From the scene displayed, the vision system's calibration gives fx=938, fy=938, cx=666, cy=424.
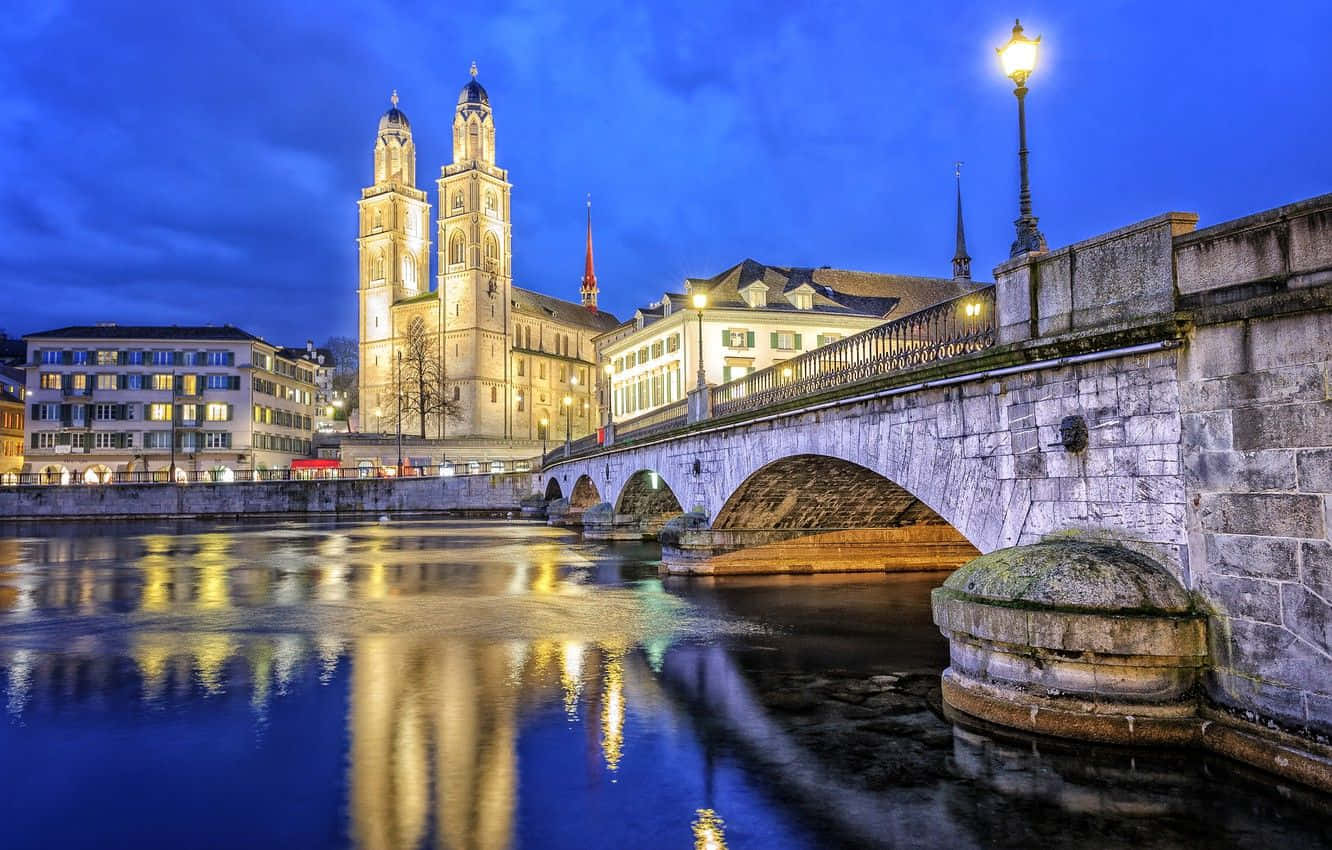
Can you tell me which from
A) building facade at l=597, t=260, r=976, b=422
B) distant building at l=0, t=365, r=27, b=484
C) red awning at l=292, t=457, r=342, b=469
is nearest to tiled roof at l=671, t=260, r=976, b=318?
building facade at l=597, t=260, r=976, b=422

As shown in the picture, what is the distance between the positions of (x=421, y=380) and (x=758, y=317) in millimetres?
57897

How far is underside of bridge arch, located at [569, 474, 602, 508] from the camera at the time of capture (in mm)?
55634

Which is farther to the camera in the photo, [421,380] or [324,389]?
[324,389]

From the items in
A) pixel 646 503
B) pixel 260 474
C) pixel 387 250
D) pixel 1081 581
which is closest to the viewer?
pixel 1081 581

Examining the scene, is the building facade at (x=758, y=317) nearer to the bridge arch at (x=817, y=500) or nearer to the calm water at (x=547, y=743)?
the bridge arch at (x=817, y=500)

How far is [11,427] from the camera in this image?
9969cm

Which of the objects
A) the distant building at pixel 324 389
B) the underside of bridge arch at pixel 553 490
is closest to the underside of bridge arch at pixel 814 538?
the underside of bridge arch at pixel 553 490

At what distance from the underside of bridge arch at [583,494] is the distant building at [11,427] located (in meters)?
69.6

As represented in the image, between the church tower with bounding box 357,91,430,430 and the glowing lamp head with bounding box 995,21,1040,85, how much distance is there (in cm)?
11978

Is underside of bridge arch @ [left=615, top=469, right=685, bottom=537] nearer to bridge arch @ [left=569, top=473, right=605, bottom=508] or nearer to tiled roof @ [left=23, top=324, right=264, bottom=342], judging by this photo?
bridge arch @ [left=569, top=473, right=605, bottom=508]

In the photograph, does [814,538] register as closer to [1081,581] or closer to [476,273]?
[1081,581]

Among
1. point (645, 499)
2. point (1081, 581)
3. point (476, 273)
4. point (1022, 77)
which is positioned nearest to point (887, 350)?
point (1022, 77)

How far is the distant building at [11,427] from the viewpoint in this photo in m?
97.6

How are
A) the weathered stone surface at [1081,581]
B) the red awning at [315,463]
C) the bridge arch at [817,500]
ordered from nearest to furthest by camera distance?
the weathered stone surface at [1081,581]
the bridge arch at [817,500]
the red awning at [315,463]
